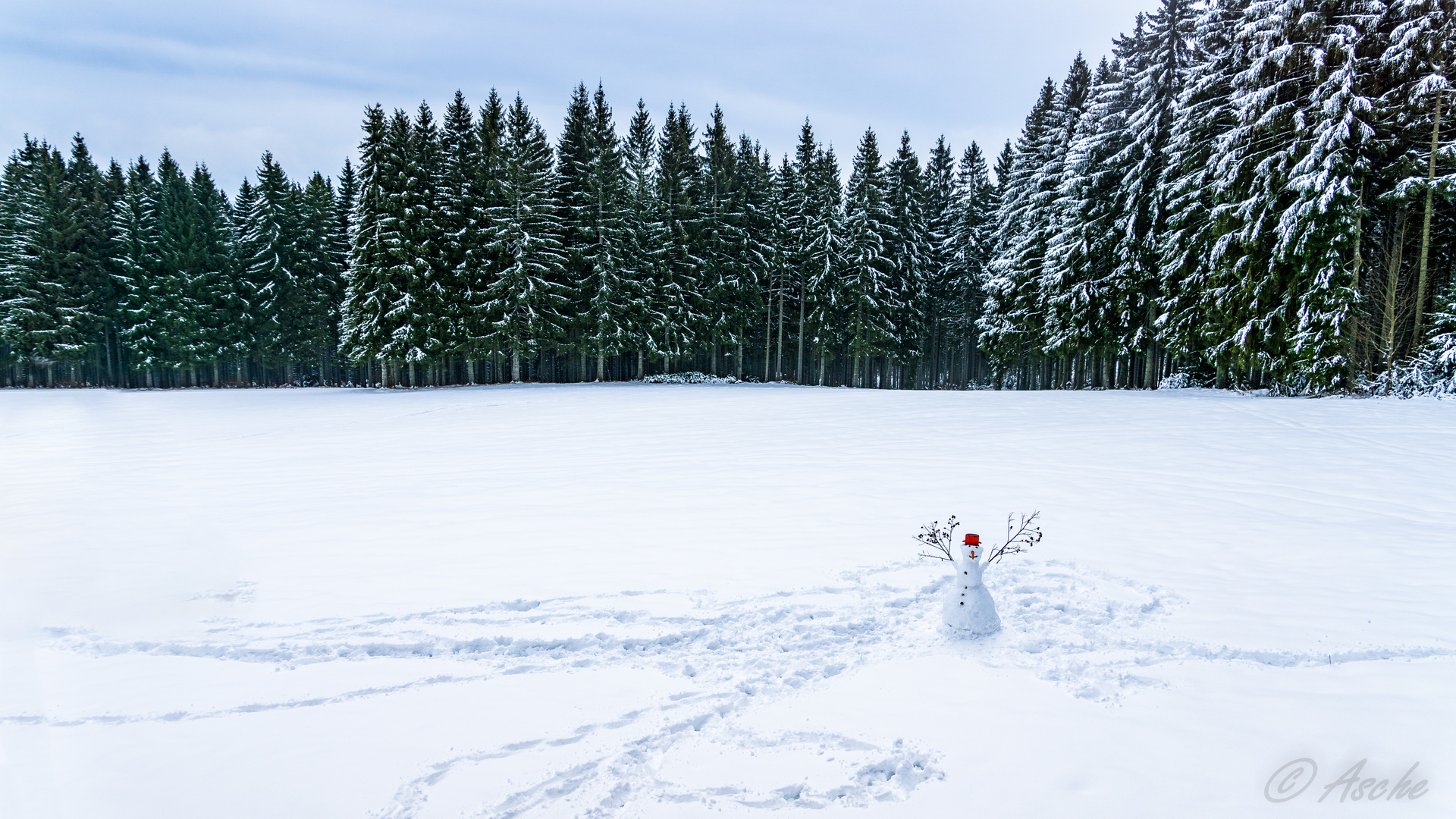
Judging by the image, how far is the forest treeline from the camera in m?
18.2

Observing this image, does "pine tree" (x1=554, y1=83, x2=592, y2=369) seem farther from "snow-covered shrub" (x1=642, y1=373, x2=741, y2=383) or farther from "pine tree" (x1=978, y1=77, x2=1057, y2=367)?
"pine tree" (x1=978, y1=77, x2=1057, y2=367)

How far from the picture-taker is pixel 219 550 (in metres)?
7.29

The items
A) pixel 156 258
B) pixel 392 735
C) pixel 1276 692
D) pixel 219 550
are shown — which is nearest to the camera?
pixel 392 735

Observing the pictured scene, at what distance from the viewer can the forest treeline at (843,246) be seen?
59.8 feet

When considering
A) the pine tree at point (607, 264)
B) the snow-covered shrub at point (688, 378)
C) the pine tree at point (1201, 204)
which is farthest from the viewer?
the snow-covered shrub at point (688, 378)

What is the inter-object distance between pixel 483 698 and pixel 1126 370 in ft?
113

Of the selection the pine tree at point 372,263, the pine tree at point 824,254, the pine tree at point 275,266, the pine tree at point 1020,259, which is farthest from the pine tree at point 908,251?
the pine tree at point 275,266

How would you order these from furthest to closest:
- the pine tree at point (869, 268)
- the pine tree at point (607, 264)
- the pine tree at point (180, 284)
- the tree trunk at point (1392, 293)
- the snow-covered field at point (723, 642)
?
Result: the pine tree at point (180, 284) → the pine tree at point (869, 268) → the pine tree at point (607, 264) → the tree trunk at point (1392, 293) → the snow-covered field at point (723, 642)

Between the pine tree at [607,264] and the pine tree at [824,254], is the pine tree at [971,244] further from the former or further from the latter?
the pine tree at [607,264]

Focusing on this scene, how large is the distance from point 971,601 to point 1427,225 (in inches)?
863

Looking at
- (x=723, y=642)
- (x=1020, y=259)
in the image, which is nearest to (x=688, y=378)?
(x=1020, y=259)

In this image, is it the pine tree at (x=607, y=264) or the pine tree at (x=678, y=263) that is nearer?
the pine tree at (x=607, y=264)

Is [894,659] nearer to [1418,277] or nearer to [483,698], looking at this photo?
[483,698]

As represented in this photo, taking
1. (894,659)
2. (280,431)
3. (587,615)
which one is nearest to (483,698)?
(587,615)
